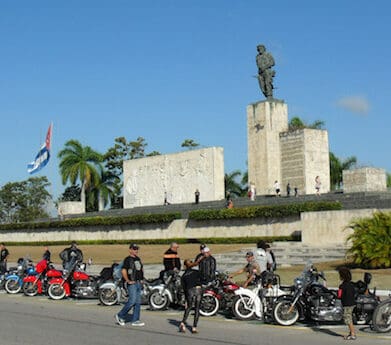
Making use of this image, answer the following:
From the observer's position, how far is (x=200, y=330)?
9820mm

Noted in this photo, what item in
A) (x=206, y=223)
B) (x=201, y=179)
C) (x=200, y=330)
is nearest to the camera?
(x=200, y=330)

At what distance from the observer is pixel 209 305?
37.8 ft

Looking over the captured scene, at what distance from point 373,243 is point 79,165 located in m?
40.0

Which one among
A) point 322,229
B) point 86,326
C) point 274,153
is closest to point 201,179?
point 274,153

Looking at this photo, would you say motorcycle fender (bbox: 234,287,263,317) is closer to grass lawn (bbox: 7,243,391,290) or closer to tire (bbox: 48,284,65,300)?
grass lawn (bbox: 7,243,391,290)

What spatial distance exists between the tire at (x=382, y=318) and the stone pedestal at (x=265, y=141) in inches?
1108

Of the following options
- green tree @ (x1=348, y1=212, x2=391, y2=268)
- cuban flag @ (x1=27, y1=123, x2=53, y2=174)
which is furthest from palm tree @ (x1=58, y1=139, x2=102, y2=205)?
green tree @ (x1=348, y1=212, x2=391, y2=268)

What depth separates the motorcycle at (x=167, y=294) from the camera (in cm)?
1245

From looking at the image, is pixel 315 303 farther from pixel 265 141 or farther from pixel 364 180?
pixel 265 141

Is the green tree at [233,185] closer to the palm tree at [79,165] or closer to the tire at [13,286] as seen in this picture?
the palm tree at [79,165]

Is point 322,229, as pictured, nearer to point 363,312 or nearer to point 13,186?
point 363,312

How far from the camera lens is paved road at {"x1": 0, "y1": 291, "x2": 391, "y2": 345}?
8.75 metres

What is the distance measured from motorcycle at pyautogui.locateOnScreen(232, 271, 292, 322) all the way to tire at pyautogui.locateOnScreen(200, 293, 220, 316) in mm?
544

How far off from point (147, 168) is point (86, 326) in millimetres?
35243
